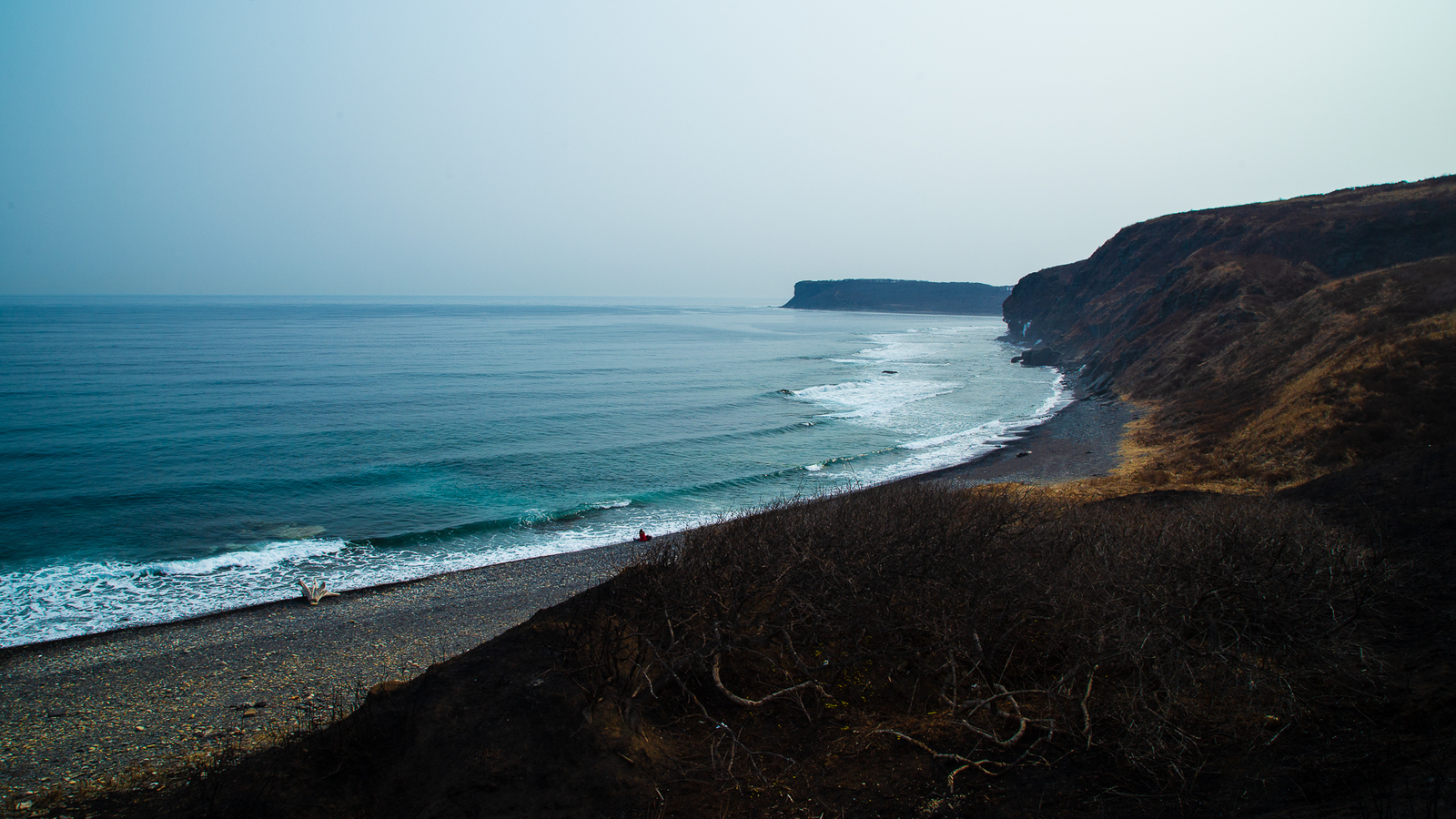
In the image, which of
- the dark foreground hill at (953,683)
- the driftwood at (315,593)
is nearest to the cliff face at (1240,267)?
the dark foreground hill at (953,683)

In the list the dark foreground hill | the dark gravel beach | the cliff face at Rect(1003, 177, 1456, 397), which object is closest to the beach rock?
the cliff face at Rect(1003, 177, 1456, 397)

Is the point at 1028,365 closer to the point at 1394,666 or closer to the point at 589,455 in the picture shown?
the point at 589,455

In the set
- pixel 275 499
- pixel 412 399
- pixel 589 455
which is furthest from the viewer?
pixel 412 399

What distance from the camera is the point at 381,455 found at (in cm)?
2934

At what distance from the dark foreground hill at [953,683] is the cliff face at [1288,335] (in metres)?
7.63

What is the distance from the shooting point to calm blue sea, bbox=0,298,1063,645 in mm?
18547

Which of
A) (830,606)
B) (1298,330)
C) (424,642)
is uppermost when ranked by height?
(1298,330)

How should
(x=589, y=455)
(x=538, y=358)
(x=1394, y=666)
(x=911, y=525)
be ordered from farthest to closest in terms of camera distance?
(x=538, y=358)
(x=589, y=455)
(x=911, y=525)
(x=1394, y=666)

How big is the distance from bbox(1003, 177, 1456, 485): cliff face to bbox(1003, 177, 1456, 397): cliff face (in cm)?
13

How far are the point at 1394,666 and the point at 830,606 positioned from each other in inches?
221

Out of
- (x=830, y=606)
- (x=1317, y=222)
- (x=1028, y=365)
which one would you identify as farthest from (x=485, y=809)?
(x=1028, y=365)

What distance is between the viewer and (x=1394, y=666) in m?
6.91

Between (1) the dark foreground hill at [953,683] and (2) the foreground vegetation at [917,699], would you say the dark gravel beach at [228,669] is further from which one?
(1) the dark foreground hill at [953,683]

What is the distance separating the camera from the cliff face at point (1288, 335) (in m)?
Answer: 19.3
